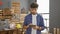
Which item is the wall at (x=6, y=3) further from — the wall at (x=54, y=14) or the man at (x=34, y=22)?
the man at (x=34, y=22)

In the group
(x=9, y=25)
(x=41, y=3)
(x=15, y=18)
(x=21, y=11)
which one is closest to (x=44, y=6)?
(x=41, y=3)

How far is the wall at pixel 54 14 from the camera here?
4.21m

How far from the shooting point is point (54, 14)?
4.35m

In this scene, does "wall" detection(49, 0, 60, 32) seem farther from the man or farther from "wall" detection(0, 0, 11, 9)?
the man

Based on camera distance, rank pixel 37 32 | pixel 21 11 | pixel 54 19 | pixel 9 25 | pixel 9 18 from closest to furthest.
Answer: pixel 37 32 → pixel 54 19 → pixel 9 25 → pixel 9 18 → pixel 21 11

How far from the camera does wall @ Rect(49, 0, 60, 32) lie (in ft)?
13.8

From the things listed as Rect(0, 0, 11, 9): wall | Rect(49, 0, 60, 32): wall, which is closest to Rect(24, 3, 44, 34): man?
Rect(49, 0, 60, 32): wall

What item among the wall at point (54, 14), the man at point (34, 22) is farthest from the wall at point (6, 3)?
the man at point (34, 22)

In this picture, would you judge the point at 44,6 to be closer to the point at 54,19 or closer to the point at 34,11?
the point at 54,19

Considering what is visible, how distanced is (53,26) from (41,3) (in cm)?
157

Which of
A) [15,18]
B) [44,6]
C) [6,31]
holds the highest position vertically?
[44,6]

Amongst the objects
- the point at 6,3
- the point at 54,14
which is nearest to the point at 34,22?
the point at 54,14

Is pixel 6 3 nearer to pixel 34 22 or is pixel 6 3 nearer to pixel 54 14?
pixel 54 14

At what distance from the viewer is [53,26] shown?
4.37 m
